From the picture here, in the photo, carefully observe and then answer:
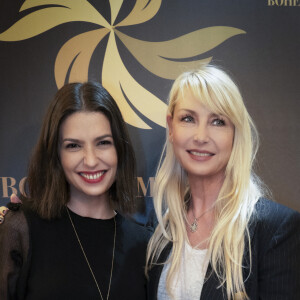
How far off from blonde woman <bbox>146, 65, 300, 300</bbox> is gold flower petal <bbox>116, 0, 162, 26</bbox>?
0.63 m

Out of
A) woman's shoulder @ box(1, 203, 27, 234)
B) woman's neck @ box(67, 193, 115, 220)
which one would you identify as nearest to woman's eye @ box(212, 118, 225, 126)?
woman's neck @ box(67, 193, 115, 220)

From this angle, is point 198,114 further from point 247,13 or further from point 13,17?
point 13,17

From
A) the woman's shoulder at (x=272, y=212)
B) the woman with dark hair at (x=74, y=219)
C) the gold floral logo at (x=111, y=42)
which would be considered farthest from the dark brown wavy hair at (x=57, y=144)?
the woman's shoulder at (x=272, y=212)

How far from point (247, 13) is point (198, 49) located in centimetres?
37

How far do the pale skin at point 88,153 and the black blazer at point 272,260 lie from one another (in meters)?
0.72

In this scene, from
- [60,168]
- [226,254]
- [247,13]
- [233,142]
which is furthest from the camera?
[247,13]

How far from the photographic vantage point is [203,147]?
2.07 metres

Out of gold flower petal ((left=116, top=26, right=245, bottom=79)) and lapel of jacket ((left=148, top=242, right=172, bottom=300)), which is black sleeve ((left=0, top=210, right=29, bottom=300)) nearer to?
lapel of jacket ((left=148, top=242, right=172, bottom=300))

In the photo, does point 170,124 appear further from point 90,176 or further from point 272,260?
point 272,260

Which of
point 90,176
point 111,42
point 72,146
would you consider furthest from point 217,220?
point 111,42

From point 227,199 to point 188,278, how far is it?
0.44 meters

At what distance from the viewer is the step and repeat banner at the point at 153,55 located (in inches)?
104

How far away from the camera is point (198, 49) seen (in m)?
2.65

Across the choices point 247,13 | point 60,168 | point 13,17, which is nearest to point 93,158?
point 60,168
